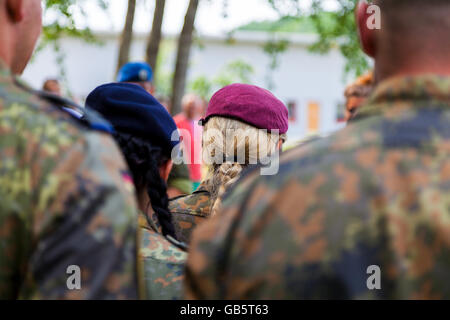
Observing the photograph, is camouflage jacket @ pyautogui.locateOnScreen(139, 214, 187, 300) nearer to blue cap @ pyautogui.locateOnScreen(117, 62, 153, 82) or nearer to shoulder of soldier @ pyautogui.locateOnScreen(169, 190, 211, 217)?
shoulder of soldier @ pyautogui.locateOnScreen(169, 190, 211, 217)

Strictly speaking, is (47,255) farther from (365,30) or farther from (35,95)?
(365,30)

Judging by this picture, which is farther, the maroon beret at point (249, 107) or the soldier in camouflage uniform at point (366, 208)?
the maroon beret at point (249, 107)

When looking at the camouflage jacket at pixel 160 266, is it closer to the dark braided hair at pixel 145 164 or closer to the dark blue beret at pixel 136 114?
the dark braided hair at pixel 145 164

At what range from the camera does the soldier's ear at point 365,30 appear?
166cm

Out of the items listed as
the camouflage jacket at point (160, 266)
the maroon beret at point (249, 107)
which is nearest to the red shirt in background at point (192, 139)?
the maroon beret at point (249, 107)

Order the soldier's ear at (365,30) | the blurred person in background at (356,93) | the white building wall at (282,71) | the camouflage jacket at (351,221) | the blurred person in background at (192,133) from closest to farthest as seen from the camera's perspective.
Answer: the camouflage jacket at (351,221) → the soldier's ear at (365,30) → the blurred person in background at (356,93) → the blurred person in background at (192,133) → the white building wall at (282,71)

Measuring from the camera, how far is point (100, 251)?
1511mm

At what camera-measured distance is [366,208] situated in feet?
4.65

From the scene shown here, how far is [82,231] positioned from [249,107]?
1632mm

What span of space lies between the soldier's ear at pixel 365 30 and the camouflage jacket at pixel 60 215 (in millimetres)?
698

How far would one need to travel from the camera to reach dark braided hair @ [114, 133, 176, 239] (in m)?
2.28

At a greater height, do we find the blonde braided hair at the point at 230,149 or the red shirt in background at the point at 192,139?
the red shirt in background at the point at 192,139

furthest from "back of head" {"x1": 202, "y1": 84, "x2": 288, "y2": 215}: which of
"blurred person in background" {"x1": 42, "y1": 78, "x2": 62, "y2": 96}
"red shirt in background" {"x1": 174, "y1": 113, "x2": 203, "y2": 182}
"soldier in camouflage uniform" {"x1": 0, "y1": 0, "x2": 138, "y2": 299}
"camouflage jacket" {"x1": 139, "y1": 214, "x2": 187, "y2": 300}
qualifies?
"blurred person in background" {"x1": 42, "y1": 78, "x2": 62, "y2": 96}
